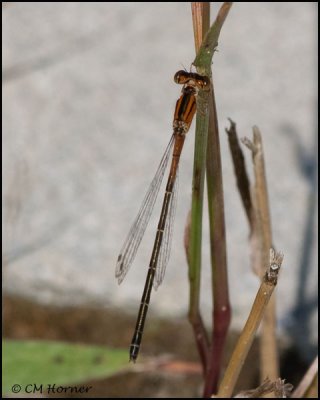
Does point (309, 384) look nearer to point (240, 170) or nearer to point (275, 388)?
point (275, 388)

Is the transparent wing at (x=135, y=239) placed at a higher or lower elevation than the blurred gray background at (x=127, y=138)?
lower

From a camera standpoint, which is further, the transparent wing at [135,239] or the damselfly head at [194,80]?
the transparent wing at [135,239]

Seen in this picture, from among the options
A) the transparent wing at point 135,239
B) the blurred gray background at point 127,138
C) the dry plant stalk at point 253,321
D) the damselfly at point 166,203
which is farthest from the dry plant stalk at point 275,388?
the blurred gray background at point 127,138

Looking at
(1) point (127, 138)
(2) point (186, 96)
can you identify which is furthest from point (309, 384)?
(1) point (127, 138)

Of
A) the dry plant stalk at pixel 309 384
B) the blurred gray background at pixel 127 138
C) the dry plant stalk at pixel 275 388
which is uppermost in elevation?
the blurred gray background at pixel 127 138

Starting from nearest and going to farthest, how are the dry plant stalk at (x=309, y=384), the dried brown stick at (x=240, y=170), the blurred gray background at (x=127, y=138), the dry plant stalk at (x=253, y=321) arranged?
the dry plant stalk at (x=253, y=321)
the dried brown stick at (x=240, y=170)
the dry plant stalk at (x=309, y=384)
the blurred gray background at (x=127, y=138)

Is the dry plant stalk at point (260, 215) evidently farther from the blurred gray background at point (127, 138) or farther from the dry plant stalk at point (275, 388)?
the blurred gray background at point (127, 138)
